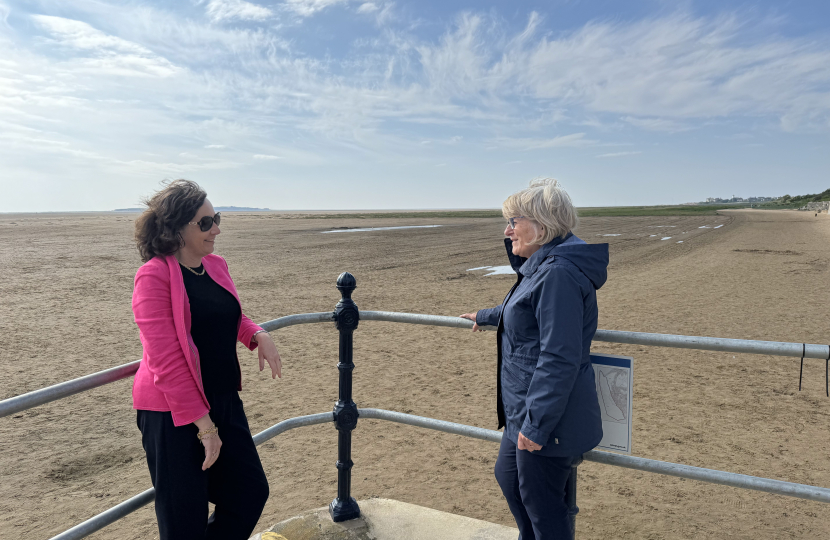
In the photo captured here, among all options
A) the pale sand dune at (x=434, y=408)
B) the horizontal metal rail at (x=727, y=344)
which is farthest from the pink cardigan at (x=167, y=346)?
the pale sand dune at (x=434, y=408)

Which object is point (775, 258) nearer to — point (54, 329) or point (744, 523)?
point (744, 523)

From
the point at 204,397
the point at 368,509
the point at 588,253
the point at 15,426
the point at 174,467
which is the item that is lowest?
the point at 15,426

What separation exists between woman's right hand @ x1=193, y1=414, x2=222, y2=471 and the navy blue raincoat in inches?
41.0

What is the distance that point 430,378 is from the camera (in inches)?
279

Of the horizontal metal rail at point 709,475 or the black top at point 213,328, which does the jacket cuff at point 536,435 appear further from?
the black top at point 213,328

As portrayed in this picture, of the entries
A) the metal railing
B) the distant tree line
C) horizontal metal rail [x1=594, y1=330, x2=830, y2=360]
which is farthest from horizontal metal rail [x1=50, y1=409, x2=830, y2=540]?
the distant tree line

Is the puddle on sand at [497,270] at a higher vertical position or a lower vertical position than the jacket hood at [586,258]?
lower

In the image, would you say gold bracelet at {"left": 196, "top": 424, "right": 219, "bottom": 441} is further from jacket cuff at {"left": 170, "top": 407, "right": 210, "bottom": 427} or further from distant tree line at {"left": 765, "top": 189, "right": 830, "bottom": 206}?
distant tree line at {"left": 765, "top": 189, "right": 830, "bottom": 206}

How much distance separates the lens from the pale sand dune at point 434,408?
4.07m

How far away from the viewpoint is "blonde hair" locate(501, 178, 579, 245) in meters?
1.93

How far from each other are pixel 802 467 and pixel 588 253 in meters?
4.25

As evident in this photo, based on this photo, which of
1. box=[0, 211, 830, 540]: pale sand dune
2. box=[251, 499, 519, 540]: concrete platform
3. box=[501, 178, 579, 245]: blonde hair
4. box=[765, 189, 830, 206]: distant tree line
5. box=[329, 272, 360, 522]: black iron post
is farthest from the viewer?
box=[765, 189, 830, 206]: distant tree line

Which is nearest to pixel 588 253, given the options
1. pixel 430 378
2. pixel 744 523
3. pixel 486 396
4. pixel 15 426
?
pixel 744 523

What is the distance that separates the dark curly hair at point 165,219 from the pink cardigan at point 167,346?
0.15 ft
